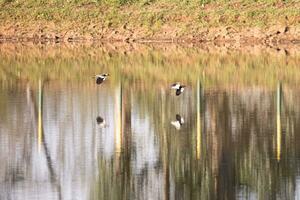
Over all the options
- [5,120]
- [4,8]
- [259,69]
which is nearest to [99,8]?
[4,8]

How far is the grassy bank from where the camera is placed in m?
50.4

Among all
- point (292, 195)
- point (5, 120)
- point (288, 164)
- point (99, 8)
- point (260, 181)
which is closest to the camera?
point (292, 195)

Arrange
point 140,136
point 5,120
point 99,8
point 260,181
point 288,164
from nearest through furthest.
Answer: point 260,181 → point 288,164 → point 140,136 → point 5,120 → point 99,8

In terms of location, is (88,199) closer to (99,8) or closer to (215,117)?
(215,117)

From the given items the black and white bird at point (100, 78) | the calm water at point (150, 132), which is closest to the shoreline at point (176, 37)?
the calm water at point (150, 132)

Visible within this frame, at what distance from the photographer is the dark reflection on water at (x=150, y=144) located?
17.6m

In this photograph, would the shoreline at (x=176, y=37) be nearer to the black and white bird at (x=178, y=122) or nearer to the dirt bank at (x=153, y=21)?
the dirt bank at (x=153, y=21)

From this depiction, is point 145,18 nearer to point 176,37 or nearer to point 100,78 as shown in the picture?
point 176,37

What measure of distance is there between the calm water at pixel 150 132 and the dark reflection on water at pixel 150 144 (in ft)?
0.10

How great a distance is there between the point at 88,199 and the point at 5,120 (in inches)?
333

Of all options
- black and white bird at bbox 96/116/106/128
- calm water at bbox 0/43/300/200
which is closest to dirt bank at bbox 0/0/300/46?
calm water at bbox 0/43/300/200

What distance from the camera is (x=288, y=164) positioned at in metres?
19.0

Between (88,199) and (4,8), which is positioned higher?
(4,8)

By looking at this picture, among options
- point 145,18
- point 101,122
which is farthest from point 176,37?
point 101,122
